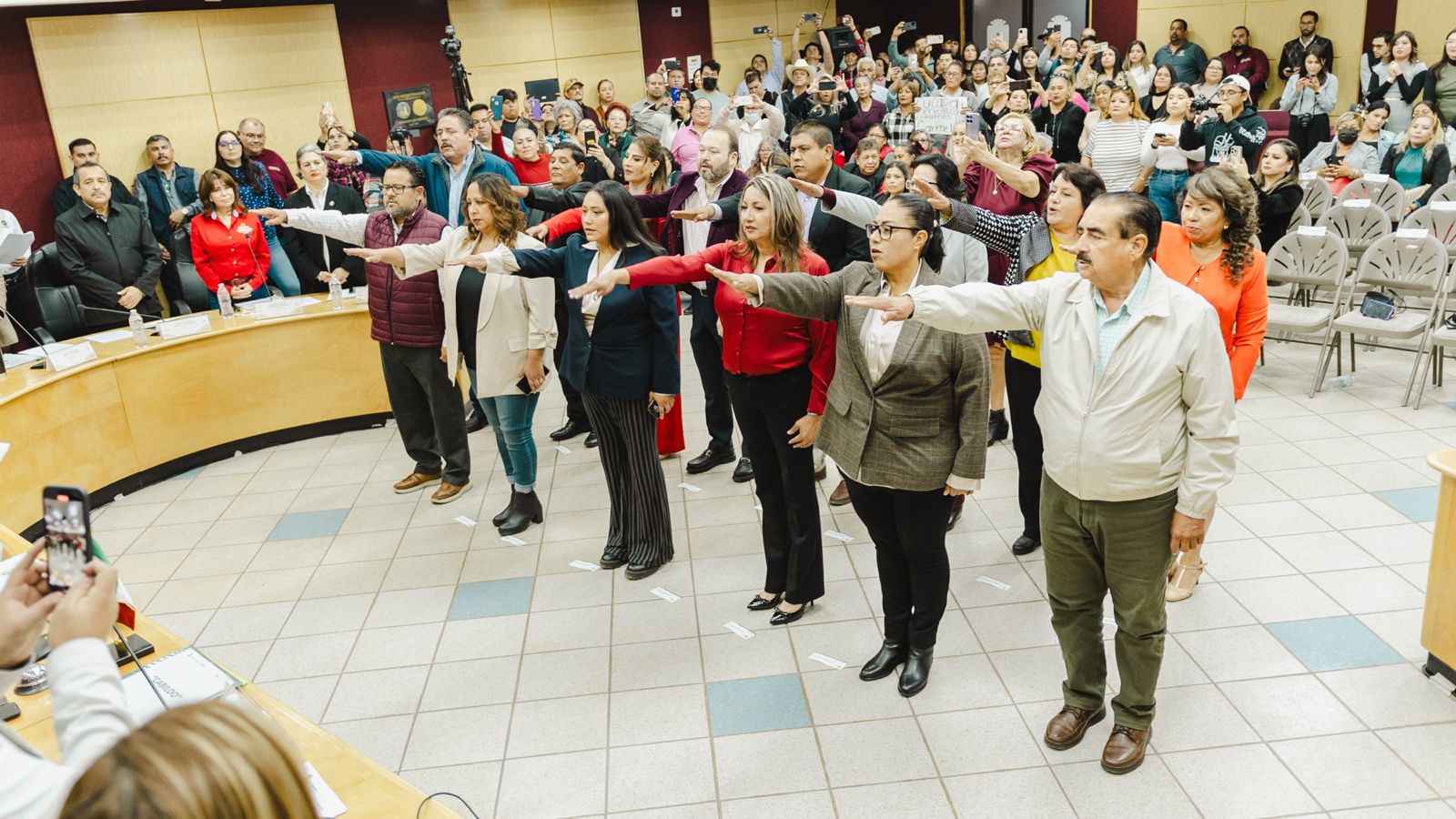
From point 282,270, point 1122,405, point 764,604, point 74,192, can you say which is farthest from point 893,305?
point 74,192

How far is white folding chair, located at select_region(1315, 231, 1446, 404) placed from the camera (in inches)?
229

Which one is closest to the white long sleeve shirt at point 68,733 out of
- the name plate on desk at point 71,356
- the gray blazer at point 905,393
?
the gray blazer at point 905,393

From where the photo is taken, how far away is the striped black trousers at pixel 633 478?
4219 millimetres

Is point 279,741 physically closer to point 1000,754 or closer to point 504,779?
point 504,779

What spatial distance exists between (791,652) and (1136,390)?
5.50 feet

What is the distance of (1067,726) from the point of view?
315 centimetres

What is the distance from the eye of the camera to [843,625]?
3.93 metres

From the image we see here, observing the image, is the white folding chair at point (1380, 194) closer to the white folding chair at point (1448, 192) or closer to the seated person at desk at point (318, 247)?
the white folding chair at point (1448, 192)

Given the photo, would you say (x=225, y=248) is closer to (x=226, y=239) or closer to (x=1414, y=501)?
(x=226, y=239)

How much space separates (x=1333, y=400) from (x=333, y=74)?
375 inches

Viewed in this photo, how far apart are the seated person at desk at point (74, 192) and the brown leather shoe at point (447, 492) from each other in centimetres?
435

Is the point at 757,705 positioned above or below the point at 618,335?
below

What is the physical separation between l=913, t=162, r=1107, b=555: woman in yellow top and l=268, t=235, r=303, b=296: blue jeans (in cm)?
476

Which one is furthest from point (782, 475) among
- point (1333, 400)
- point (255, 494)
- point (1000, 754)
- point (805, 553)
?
point (1333, 400)
